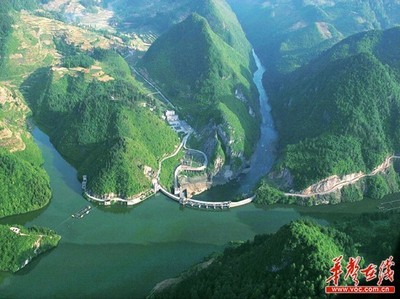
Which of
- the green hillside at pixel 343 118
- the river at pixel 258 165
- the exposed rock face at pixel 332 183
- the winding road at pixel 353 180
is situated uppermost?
the green hillside at pixel 343 118

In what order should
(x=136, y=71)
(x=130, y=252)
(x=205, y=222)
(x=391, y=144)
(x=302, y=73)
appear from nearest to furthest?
1. (x=130, y=252)
2. (x=205, y=222)
3. (x=391, y=144)
4. (x=302, y=73)
5. (x=136, y=71)

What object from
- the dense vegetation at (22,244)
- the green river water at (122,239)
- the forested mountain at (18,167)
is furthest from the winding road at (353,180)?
the forested mountain at (18,167)

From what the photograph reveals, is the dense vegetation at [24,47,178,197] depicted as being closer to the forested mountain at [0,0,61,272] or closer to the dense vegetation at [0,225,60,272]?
the forested mountain at [0,0,61,272]

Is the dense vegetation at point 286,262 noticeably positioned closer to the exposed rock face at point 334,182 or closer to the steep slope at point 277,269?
the steep slope at point 277,269

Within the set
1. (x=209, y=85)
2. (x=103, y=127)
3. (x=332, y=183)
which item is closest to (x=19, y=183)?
(x=103, y=127)

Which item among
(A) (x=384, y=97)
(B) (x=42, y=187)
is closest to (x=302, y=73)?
(A) (x=384, y=97)

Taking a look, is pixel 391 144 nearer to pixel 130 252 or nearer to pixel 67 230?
pixel 130 252

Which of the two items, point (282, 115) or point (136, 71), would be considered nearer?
point (282, 115)
